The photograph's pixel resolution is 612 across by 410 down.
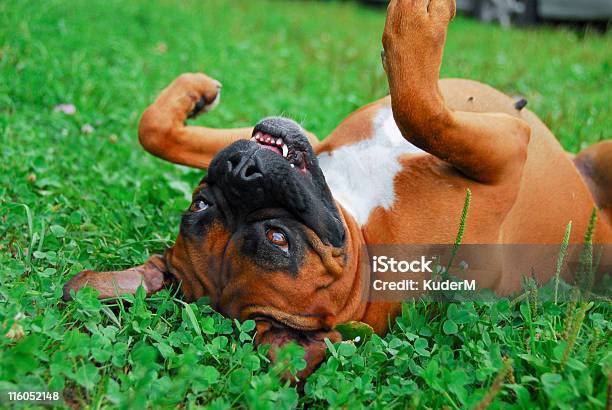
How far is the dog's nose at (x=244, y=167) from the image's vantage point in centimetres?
259

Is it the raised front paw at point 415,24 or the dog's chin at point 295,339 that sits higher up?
the raised front paw at point 415,24

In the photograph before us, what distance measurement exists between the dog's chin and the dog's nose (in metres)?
0.52

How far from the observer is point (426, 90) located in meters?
2.74

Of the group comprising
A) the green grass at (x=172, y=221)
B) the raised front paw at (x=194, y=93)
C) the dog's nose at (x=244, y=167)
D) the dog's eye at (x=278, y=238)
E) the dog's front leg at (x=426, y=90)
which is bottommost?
the green grass at (x=172, y=221)

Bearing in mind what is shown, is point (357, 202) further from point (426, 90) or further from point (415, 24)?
point (415, 24)

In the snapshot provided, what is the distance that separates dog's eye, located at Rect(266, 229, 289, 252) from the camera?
2.59 m

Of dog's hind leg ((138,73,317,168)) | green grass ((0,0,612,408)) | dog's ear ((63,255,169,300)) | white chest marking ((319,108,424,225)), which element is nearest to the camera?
green grass ((0,0,612,408))

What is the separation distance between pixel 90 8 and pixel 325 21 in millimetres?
3126

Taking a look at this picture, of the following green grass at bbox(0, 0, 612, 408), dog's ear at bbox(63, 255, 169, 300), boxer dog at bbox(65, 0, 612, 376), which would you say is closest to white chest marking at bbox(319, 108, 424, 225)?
boxer dog at bbox(65, 0, 612, 376)

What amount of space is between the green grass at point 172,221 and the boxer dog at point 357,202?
0.43 ft

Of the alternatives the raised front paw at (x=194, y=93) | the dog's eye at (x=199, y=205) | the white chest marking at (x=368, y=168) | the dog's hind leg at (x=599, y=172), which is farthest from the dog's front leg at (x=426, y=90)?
the raised front paw at (x=194, y=93)

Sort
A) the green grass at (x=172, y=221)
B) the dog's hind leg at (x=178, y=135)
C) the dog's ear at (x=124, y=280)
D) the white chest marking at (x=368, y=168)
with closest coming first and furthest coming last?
the green grass at (x=172, y=221), the dog's ear at (x=124, y=280), the white chest marking at (x=368, y=168), the dog's hind leg at (x=178, y=135)

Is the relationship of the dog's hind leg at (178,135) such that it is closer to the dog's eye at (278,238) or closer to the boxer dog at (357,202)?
the boxer dog at (357,202)

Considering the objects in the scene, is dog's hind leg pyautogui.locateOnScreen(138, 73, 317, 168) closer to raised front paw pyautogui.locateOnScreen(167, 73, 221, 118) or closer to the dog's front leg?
raised front paw pyautogui.locateOnScreen(167, 73, 221, 118)
